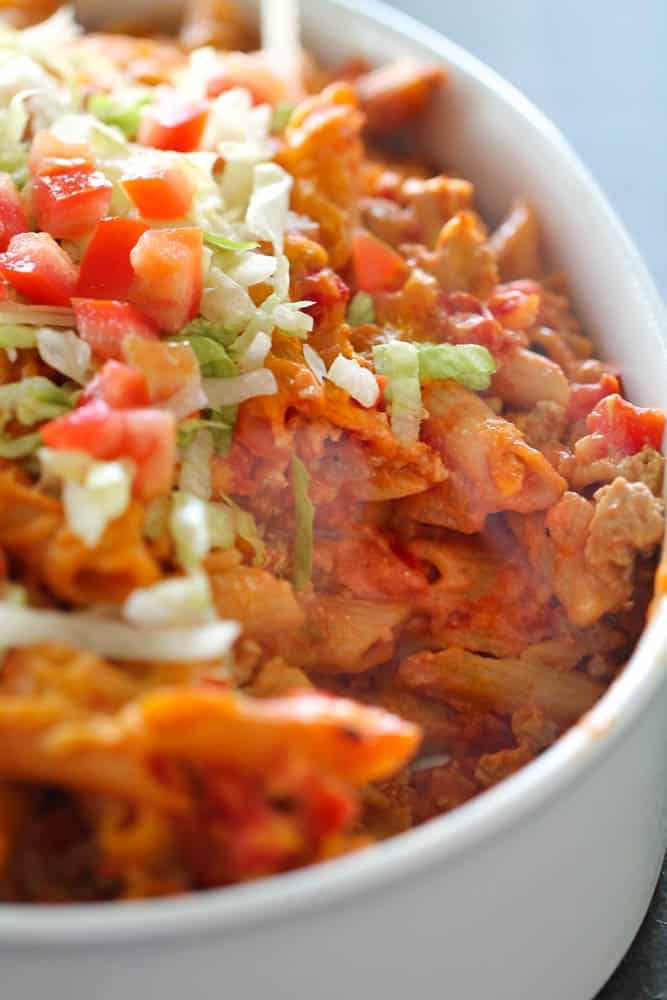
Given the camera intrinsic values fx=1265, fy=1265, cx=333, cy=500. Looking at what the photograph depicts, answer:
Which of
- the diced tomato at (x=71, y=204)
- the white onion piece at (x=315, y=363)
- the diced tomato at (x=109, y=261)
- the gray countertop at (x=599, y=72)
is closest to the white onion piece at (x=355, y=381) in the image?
the white onion piece at (x=315, y=363)

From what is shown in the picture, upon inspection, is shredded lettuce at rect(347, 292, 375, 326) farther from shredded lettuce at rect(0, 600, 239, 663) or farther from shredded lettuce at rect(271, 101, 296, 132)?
shredded lettuce at rect(0, 600, 239, 663)

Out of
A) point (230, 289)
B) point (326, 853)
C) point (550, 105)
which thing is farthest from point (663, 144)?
point (326, 853)

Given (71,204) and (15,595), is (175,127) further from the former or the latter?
(15,595)

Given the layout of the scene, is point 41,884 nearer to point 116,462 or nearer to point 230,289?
point 116,462

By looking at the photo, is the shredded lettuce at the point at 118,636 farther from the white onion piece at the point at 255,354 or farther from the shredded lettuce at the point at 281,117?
the shredded lettuce at the point at 281,117

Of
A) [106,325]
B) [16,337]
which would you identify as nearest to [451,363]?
[106,325]
